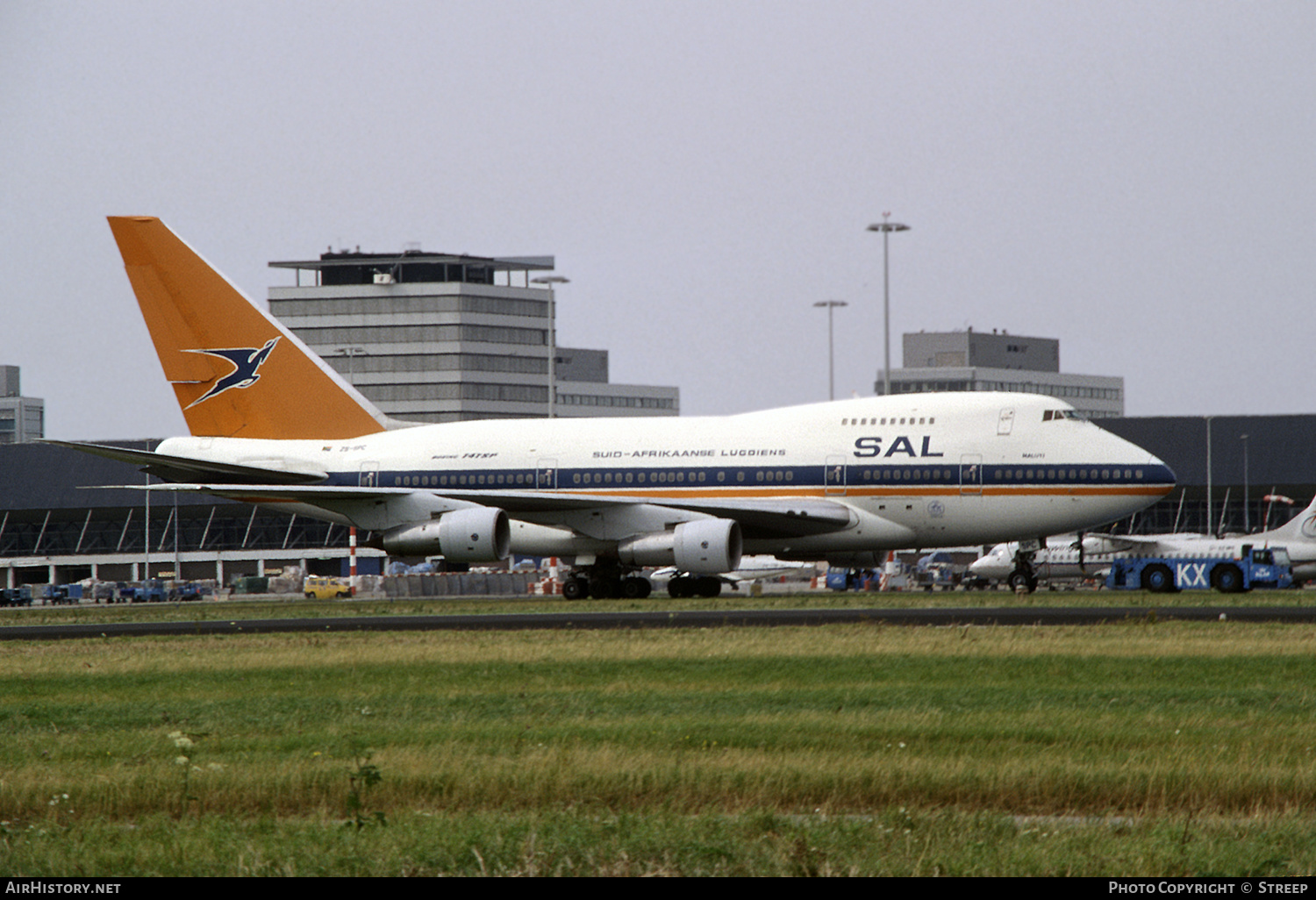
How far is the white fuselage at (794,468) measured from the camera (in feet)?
136

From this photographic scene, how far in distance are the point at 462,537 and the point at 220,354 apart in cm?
1141

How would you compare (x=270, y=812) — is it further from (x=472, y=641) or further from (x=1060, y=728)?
(x=472, y=641)

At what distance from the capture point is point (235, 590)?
9019 centimetres

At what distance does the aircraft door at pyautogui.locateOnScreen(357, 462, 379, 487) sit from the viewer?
4616cm

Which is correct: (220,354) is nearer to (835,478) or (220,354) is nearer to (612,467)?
(612,467)

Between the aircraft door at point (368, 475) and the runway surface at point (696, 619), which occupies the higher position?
the aircraft door at point (368, 475)

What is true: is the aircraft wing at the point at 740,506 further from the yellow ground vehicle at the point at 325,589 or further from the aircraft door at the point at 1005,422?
the yellow ground vehicle at the point at 325,589

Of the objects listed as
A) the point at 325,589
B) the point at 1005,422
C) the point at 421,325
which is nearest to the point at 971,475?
the point at 1005,422

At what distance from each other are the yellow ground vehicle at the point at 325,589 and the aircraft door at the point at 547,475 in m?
28.7

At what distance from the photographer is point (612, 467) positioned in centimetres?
4472

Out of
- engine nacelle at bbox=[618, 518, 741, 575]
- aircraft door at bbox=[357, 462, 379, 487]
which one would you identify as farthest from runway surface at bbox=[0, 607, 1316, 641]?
aircraft door at bbox=[357, 462, 379, 487]

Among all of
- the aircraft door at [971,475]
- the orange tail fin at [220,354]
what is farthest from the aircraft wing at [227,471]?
the aircraft door at [971,475]

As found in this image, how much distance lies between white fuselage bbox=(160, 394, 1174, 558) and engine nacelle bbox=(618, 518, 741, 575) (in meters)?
1.12

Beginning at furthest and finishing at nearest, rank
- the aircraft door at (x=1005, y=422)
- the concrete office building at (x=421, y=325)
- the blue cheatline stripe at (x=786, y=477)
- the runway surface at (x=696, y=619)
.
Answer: the concrete office building at (x=421, y=325) < the aircraft door at (x=1005, y=422) < the blue cheatline stripe at (x=786, y=477) < the runway surface at (x=696, y=619)
